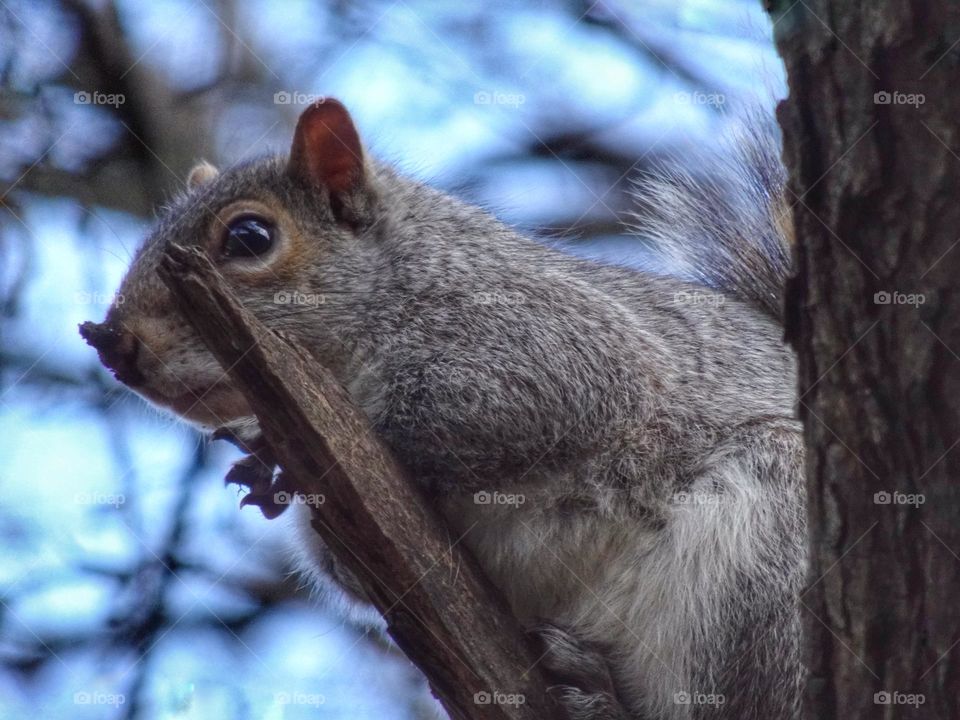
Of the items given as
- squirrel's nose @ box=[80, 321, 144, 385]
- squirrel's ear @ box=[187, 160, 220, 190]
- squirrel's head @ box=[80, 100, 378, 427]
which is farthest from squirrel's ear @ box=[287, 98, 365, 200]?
squirrel's nose @ box=[80, 321, 144, 385]

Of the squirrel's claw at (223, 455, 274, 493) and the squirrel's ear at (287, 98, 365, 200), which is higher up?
the squirrel's ear at (287, 98, 365, 200)

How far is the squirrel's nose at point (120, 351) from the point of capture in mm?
2713

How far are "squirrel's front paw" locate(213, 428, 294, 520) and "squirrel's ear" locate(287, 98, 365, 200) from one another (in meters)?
0.75

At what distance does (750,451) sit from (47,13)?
3.14 m

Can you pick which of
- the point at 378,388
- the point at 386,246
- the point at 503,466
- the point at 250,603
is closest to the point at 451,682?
the point at 503,466

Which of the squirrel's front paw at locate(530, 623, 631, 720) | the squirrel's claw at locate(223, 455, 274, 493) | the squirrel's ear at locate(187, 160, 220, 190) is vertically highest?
the squirrel's ear at locate(187, 160, 220, 190)

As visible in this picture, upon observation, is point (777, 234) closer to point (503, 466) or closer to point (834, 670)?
point (503, 466)

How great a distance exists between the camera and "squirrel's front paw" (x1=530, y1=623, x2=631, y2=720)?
107 inches

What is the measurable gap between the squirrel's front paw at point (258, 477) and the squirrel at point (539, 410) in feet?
0.45

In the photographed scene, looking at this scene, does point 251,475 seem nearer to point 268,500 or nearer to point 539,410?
point 268,500

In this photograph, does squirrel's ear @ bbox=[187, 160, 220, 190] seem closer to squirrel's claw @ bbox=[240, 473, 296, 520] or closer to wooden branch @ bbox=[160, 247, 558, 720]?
squirrel's claw @ bbox=[240, 473, 296, 520]

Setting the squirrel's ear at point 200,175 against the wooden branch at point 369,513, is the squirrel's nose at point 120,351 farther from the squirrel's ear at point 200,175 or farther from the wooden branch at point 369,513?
the squirrel's ear at point 200,175

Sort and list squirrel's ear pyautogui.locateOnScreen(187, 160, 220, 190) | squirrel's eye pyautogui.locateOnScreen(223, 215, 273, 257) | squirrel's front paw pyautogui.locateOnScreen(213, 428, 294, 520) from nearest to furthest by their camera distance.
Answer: squirrel's front paw pyautogui.locateOnScreen(213, 428, 294, 520) < squirrel's eye pyautogui.locateOnScreen(223, 215, 273, 257) < squirrel's ear pyautogui.locateOnScreen(187, 160, 220, 190)

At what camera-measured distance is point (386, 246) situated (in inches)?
124
